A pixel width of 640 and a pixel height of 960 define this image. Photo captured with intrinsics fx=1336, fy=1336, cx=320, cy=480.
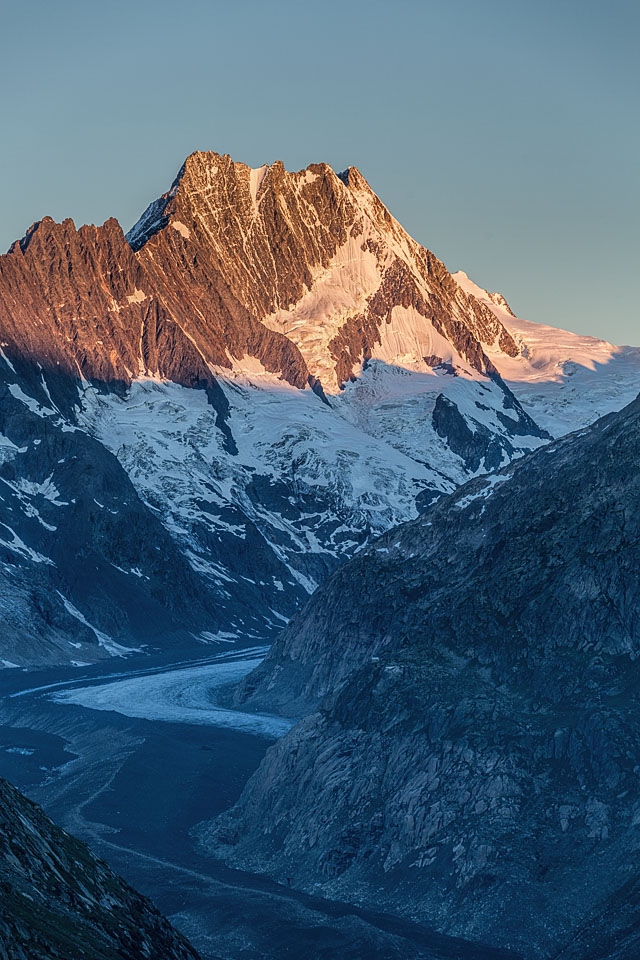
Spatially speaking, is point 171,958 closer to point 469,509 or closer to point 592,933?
point 592,933

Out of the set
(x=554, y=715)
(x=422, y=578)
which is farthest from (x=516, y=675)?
(x=422, y=578)

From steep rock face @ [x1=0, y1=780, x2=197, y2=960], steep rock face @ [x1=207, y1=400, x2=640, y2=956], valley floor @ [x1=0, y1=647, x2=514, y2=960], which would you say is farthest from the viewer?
steep rock face @ [x1=207, y1=400, x2=640, y2=956]

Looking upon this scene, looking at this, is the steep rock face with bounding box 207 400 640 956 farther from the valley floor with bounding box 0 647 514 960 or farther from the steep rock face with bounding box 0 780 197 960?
the steep rock face with bounding box 0 780 197 960

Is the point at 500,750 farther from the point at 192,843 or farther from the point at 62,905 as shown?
the point at 62,905

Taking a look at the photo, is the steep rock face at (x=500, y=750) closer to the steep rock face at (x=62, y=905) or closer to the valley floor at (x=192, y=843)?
the valley floor at (x=192, y=843)

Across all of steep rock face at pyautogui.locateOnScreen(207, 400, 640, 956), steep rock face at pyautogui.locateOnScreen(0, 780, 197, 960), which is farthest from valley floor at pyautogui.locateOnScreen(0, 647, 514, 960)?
steep rock face at pyautogui.locateOnScreen(0, 780, 197, 960)

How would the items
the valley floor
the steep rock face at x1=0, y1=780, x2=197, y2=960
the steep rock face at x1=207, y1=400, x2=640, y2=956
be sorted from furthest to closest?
the steep rock face at x1=207, y1=400, x2=640, y2=956, the valley floor, the steep rock face at x1=0, y1=780, x2=197, y2=960

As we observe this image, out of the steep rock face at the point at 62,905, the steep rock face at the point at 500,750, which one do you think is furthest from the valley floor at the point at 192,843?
the steep rock face at the point at 62,905
